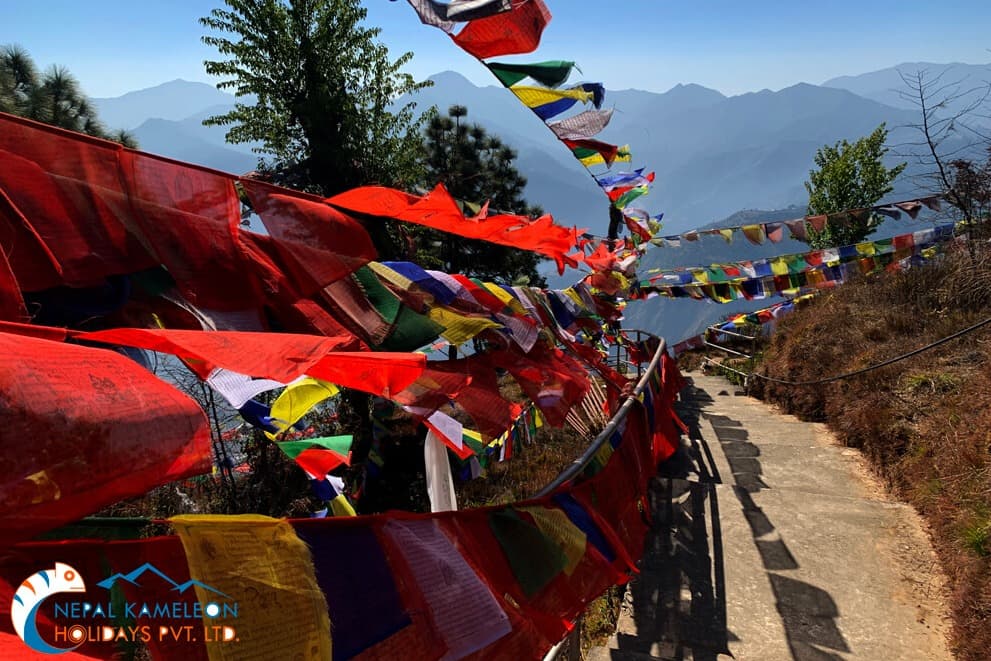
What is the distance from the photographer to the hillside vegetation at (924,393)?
458 centimetres

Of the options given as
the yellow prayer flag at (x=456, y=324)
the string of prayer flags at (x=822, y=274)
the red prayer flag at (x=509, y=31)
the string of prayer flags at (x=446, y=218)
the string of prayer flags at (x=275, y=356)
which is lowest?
the string of prayer flags at (x=275, y=356)

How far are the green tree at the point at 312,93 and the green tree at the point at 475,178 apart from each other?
5338 millimetres

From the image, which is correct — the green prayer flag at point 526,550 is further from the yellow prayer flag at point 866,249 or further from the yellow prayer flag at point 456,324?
the yellow prayer flag at point 866,249

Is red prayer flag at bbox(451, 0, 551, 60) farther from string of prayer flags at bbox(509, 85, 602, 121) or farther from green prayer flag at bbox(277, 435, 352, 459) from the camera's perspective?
green prayer flag at bbox(277, 435, 352, 459)

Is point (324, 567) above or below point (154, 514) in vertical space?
above

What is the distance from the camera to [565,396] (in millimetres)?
4195

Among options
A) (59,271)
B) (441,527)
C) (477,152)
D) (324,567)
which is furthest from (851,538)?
(477,152)

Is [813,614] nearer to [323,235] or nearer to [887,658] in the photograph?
[887,658]

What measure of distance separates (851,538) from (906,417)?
9.47 ft

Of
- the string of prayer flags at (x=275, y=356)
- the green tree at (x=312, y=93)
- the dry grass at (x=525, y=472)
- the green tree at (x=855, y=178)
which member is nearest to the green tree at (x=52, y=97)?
the green tree at (x=312, y=93)

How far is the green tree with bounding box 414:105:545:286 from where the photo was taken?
20791 millimetres

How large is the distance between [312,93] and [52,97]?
1124 centimetres

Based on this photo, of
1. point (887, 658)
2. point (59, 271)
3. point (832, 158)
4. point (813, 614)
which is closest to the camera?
point (59, 271)

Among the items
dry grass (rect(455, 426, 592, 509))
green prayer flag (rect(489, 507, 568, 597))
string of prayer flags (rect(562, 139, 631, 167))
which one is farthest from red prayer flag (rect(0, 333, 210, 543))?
dry grass (rect(455, 426, 592, 509))
